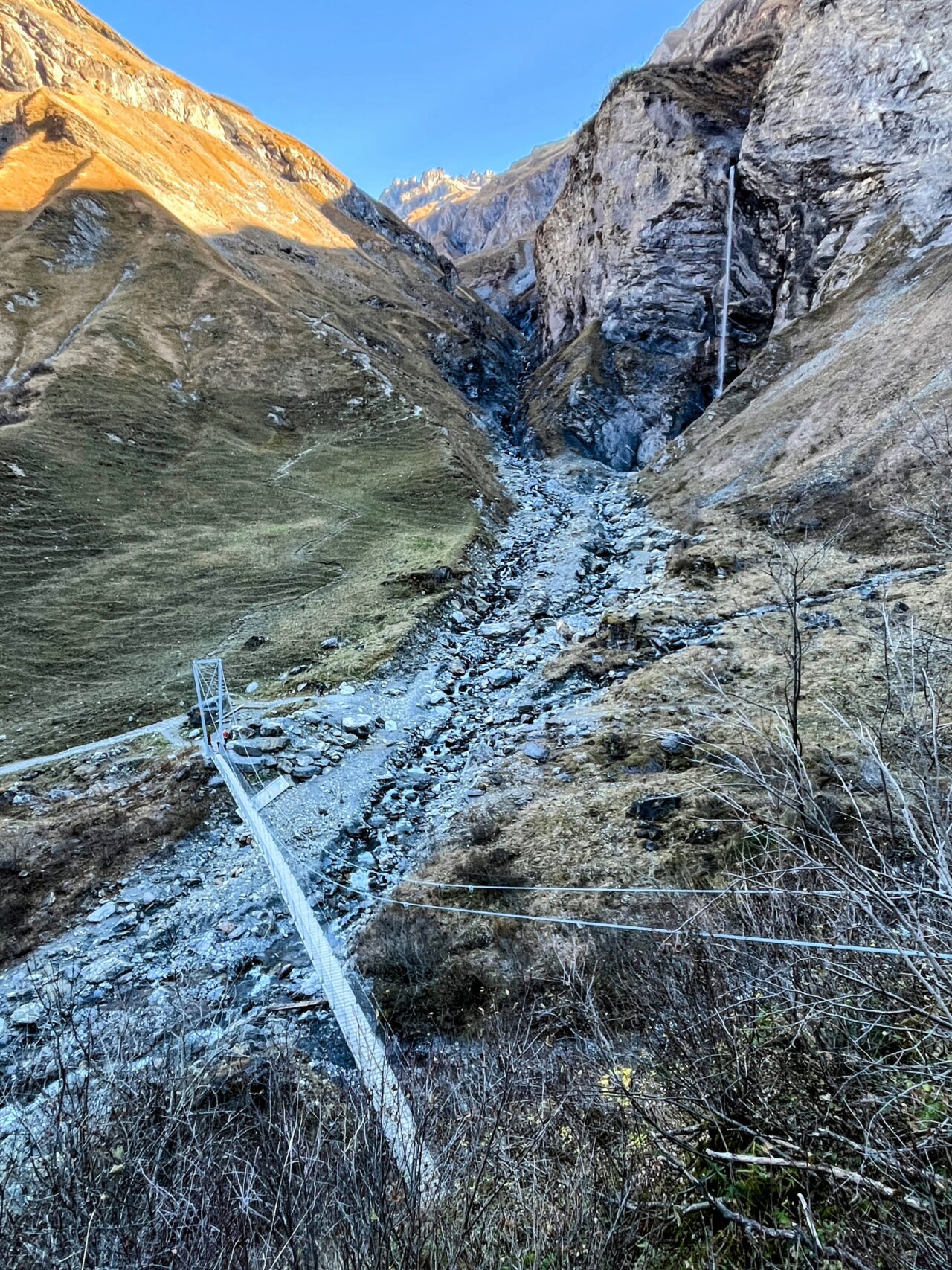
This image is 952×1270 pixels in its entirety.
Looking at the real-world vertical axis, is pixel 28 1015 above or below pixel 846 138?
below

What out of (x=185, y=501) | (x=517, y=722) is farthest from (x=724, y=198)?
(x=517, y=722)

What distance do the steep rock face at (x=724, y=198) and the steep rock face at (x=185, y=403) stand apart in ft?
40.7

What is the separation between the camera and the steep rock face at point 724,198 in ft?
113

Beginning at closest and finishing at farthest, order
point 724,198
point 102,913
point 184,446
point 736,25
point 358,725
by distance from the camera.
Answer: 1. point 102,913
2. point 358,725
3. point 184,446
4. point 724,198
5. point 736,25

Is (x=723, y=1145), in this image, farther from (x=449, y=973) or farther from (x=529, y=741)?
(x=529, y=741)

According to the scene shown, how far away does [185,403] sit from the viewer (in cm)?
4459

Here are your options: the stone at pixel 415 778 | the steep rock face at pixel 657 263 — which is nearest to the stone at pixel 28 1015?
the stone at pixel 415 778

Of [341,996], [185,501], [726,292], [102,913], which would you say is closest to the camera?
[341,996]

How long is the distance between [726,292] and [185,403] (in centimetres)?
4198

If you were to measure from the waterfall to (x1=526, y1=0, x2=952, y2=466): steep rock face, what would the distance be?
643mm

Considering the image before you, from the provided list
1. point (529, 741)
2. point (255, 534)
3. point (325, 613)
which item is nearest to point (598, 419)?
point (255, 534)

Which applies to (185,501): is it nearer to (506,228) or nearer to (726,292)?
(726,292)

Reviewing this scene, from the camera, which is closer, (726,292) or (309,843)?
(309,843)

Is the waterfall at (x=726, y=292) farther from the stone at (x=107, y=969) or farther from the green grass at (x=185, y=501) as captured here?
the stone at (x=107, y=969)
